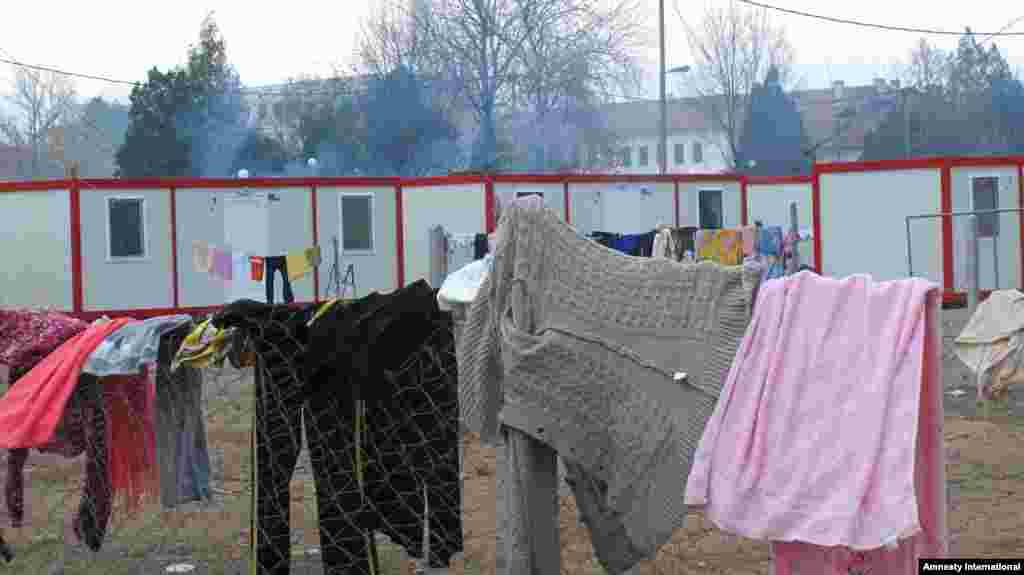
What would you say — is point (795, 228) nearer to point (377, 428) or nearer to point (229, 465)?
point (229, 465)

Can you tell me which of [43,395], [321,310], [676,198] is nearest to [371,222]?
[676,198]

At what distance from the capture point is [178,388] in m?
6.52

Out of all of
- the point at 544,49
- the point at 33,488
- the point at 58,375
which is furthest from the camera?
the point at 544,49

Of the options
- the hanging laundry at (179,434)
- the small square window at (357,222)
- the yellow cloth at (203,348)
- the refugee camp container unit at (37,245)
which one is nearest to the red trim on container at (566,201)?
the small square window at (357,222)

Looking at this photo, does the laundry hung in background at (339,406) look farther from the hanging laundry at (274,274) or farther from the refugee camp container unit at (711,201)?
the refugee camp container unit at (711,201)

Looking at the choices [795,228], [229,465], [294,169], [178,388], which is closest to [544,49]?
[294,169]

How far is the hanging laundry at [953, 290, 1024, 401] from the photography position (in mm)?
11109

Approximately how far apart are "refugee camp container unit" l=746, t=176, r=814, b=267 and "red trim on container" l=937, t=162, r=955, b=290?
15.7 feet

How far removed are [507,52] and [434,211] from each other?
2525 centimetres

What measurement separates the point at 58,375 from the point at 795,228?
52.9 ft

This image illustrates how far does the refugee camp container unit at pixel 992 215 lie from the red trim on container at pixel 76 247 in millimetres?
13371

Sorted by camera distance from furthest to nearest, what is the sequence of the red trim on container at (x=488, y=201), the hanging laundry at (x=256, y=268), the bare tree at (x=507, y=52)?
Result: the bare tree at (x=507, y=52) < the red trim on container at (x=488, y=201) < the hanging laundry at (x=256, y=268)

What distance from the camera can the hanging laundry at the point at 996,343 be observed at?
1111 cm

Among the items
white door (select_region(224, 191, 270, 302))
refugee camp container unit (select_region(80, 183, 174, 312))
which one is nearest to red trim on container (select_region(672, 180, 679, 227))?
white door (select_region(224, 191, 270, 302))
